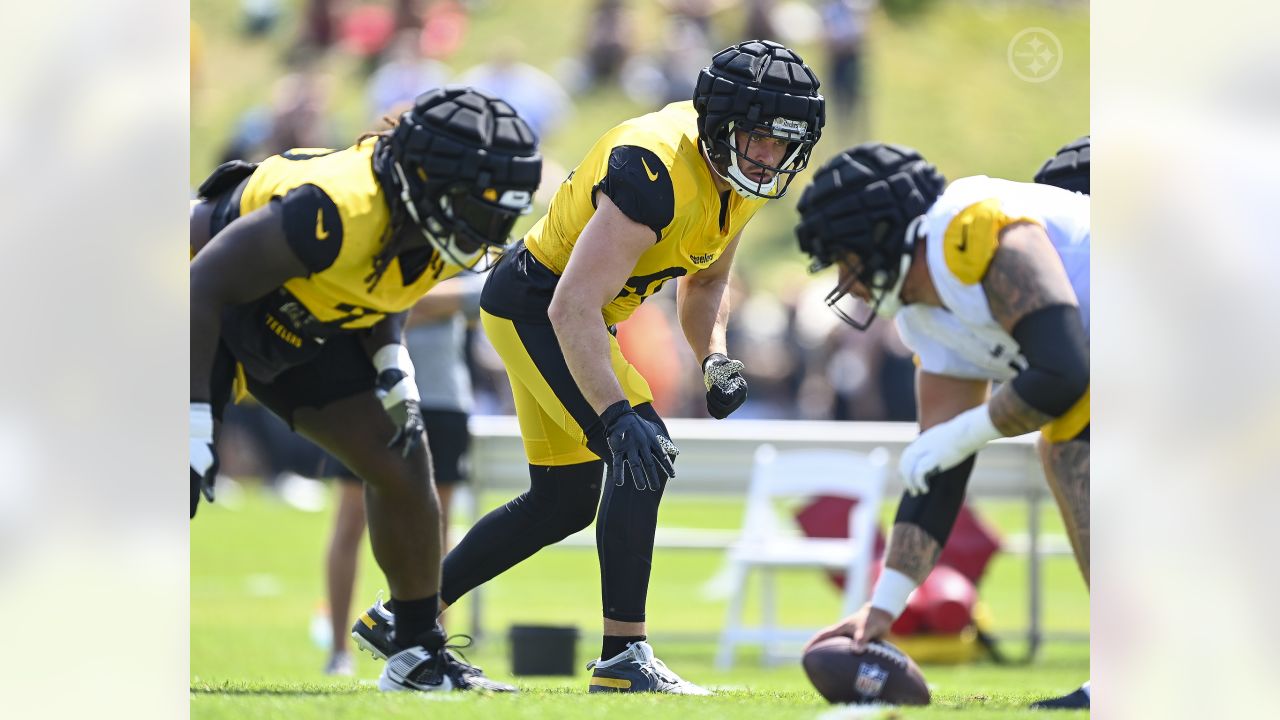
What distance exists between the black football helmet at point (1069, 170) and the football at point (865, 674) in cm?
178

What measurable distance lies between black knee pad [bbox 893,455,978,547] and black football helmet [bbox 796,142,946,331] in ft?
1.87

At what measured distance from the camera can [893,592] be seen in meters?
4.59

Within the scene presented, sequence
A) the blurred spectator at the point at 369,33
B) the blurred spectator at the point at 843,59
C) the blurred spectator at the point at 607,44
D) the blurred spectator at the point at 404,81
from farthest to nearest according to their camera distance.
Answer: the blurred spectator at the point at 369,33 → the blurred spectator at the point at 607,44 → the blurred spectator at the point at 843,59 → the blurred spectator at the point at 404,81

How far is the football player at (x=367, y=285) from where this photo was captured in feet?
14.7

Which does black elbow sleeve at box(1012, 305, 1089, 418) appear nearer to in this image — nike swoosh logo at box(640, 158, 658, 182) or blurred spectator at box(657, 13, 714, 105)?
nike swoosh logo at box(640, 158, 658, 182)

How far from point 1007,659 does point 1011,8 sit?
20.9 meters

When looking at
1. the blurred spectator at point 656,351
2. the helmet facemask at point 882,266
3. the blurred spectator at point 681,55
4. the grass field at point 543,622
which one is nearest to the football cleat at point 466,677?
the grass field at point 543,622

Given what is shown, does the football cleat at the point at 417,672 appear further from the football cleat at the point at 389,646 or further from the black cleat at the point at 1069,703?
the black cleat at the point at 1069,703

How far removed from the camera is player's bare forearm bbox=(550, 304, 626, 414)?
460cm

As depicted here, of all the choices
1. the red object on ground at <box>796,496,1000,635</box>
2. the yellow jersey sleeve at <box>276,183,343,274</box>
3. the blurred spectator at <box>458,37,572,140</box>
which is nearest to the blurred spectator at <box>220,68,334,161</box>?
the blurred spectator at <box>458,37,572,140</box>

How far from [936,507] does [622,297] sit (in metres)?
1.16
